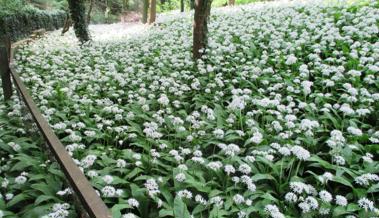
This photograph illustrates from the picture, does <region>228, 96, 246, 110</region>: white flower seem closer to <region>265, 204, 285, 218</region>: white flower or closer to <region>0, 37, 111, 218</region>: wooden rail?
<region>265, 204, 285, 218</region>: white flower

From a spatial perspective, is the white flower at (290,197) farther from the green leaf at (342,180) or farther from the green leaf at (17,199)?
the green leaf at (17,199)

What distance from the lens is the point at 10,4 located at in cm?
1684

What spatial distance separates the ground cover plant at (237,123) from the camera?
140 inches

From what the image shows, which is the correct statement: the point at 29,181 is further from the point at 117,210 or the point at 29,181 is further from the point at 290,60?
the point at 290,60

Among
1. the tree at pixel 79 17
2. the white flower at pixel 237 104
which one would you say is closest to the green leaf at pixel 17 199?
the white flower at pixel 237 104

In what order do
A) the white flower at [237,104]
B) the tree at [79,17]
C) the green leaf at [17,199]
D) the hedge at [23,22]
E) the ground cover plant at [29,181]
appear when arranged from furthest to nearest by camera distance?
the hedge at [23,22]
the tree at [79,17]
the white flower at [237,104]
the green leaf at [17,199]
the ground cover plant at [29,181]

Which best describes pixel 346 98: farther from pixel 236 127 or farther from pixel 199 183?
pixel 199 183

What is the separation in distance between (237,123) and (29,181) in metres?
2.80

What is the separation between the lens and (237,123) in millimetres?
5266

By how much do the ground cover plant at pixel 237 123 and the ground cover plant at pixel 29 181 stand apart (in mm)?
333

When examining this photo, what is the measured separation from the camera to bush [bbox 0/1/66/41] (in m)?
15.6

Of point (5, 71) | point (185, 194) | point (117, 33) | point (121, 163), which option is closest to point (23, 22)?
point (117, 33)

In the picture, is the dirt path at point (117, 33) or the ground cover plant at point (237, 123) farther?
the dirt path at point (117, 33)

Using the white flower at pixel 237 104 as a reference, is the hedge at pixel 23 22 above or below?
above
